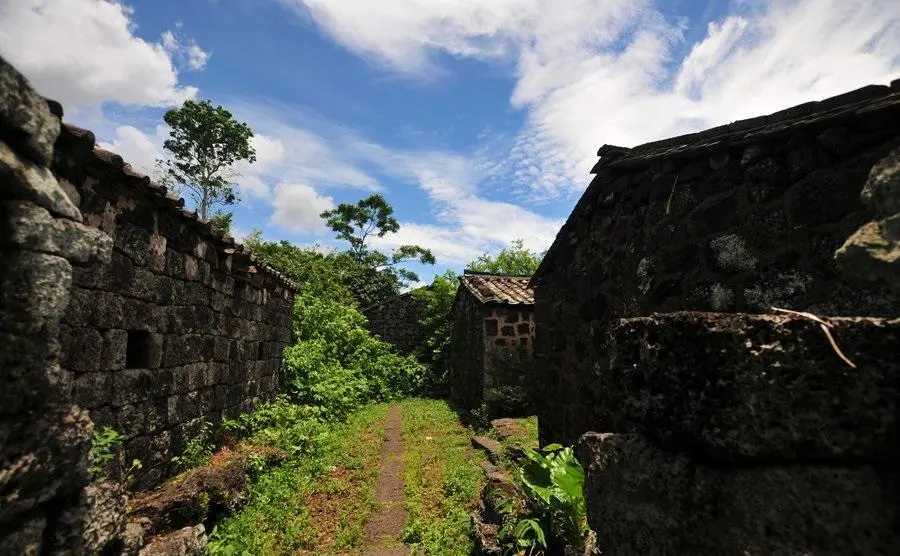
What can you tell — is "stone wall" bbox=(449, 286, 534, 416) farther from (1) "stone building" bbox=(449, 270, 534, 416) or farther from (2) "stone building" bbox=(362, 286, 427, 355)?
(2) "stone building" bbox=(362, 286, 427, 355)

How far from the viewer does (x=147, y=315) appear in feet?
17.7

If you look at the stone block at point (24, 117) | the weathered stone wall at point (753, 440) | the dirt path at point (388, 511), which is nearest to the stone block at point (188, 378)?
the dirt path at point (388, 511)

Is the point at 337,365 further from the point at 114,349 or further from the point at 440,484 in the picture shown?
the point at 114,349

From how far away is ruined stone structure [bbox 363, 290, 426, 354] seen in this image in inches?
840

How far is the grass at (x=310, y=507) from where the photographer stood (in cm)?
492

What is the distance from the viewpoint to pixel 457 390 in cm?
1541

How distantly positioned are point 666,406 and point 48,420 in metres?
2.06

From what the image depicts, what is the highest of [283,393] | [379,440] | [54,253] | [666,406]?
[54,253]

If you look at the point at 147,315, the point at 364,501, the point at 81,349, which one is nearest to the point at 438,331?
the point at 364,501

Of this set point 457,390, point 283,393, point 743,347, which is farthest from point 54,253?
point 457,390

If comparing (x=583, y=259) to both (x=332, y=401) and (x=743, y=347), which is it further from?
(x=332, y=401)

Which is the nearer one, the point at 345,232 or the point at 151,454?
the point at 151,454

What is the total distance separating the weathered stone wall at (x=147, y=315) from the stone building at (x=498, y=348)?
571cm

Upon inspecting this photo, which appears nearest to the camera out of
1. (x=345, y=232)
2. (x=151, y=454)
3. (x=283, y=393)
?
(x=151, y=454)
